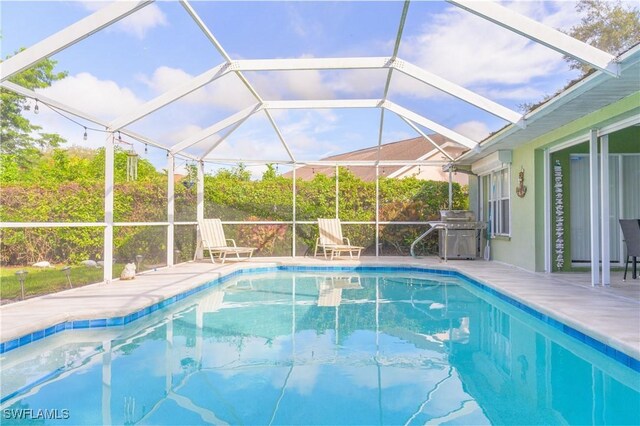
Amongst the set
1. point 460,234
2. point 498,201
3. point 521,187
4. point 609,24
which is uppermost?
point 609,24

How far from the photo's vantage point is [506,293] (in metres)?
6.08

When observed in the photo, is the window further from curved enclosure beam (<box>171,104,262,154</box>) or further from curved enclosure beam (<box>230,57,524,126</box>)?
curved enclosure beam (<box>171,104,262,154</box>)

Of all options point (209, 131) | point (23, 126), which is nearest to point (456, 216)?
point (209, 131)

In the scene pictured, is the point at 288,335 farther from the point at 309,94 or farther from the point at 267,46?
the point at 309,94

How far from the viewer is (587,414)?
2861 millimetres

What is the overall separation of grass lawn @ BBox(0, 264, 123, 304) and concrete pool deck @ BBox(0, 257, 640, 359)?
307 millimetres

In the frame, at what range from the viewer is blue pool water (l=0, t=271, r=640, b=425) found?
112 inches

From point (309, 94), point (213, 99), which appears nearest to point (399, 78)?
point (309, 94)

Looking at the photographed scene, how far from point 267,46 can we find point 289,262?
16.9 feet

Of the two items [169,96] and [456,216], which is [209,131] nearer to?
[169,96]

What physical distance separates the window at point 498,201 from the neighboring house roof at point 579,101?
1716 mm

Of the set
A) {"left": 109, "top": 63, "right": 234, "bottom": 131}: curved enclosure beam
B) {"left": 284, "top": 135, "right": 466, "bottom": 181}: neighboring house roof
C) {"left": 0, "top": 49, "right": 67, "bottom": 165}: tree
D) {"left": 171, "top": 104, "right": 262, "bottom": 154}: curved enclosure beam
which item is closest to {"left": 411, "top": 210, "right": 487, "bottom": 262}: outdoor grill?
{"left": 284, "top": 135, "right": 466, "bottom": 181}: neighboring house roof

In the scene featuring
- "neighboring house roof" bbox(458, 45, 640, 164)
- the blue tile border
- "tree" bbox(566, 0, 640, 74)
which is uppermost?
"tree" bbox(566, 0, 640, 74)

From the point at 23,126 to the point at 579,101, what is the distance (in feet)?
44.0
